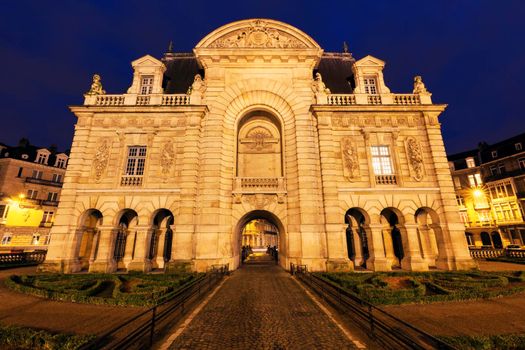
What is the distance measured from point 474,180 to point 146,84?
5452 centimetres

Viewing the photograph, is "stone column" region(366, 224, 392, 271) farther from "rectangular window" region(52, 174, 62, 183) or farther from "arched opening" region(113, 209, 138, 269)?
"rectangular window" region(52, 174, 62, 183)

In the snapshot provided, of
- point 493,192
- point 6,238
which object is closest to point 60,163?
Answer: point 6,238

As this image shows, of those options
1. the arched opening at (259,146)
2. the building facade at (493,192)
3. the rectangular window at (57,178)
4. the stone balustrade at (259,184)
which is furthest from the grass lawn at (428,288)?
the rectangular window at (57,178)

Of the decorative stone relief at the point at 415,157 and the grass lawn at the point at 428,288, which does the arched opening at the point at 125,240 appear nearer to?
the grass lawn at the point at 428,288

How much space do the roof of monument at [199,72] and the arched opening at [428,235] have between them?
44.1 feet

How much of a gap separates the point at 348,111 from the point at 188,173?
14.9 m

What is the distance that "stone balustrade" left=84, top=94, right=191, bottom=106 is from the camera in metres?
20.6

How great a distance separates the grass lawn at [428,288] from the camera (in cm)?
961

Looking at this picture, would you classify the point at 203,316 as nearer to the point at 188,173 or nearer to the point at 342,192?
the point at 188,173

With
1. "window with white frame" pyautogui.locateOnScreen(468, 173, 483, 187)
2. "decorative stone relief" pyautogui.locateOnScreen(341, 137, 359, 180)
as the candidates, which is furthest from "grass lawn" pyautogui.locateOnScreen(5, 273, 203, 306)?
"window with white frame" pyautogui.locateOnScreen(468, 173, 483, 187)

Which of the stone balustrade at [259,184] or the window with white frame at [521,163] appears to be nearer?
the stone balustrade at [259,184]

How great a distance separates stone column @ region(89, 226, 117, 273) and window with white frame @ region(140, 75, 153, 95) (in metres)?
12.8

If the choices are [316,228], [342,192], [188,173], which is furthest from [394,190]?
[188,173]

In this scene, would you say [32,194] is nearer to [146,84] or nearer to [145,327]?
[146,84]
